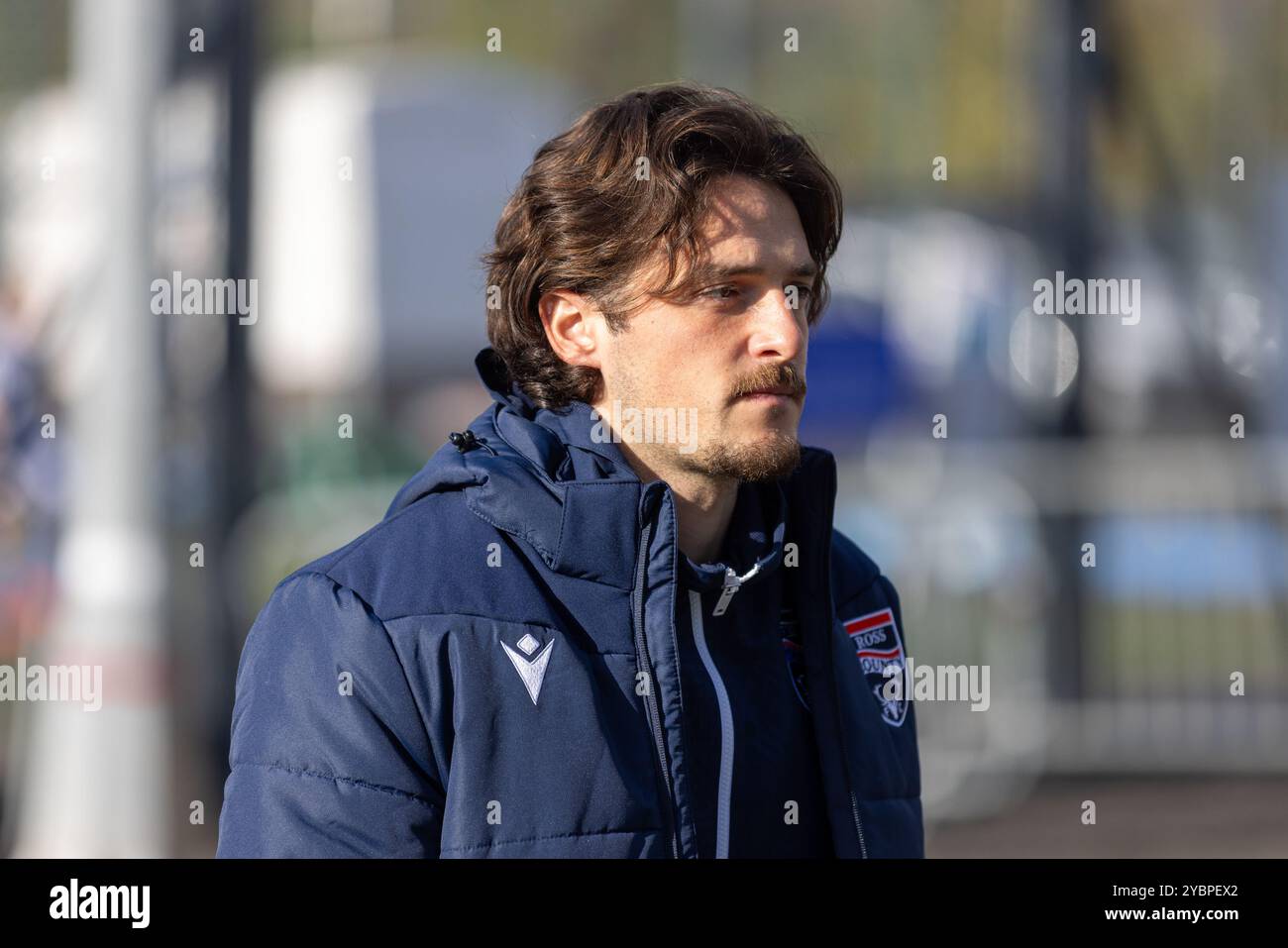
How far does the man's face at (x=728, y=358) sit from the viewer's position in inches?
103

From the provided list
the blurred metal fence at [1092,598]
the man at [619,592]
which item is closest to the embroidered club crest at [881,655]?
the man at [619,592]

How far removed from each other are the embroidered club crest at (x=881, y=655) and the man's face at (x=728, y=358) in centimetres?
38

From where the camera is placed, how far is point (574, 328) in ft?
9.30

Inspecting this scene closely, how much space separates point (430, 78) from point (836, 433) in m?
6.91

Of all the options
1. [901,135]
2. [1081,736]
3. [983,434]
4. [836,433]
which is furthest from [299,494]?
[901,135]

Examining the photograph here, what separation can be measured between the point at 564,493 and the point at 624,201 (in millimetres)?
580

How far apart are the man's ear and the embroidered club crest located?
651 millimetres

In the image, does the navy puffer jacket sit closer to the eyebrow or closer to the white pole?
the eyebrow

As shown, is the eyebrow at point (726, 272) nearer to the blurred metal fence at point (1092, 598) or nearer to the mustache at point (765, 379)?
the mustache at point (765, 379)

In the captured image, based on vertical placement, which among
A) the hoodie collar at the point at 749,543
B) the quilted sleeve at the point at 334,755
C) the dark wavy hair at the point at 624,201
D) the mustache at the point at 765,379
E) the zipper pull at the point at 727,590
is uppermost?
the dark wavy hair at the point at 624,201

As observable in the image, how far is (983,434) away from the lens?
9203 mm

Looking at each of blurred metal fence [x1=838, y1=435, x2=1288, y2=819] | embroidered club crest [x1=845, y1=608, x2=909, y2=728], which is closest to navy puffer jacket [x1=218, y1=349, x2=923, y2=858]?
embroidered club crest [x1=845, y1=608, x2=909, y2=728]

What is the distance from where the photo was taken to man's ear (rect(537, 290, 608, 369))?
279cm
